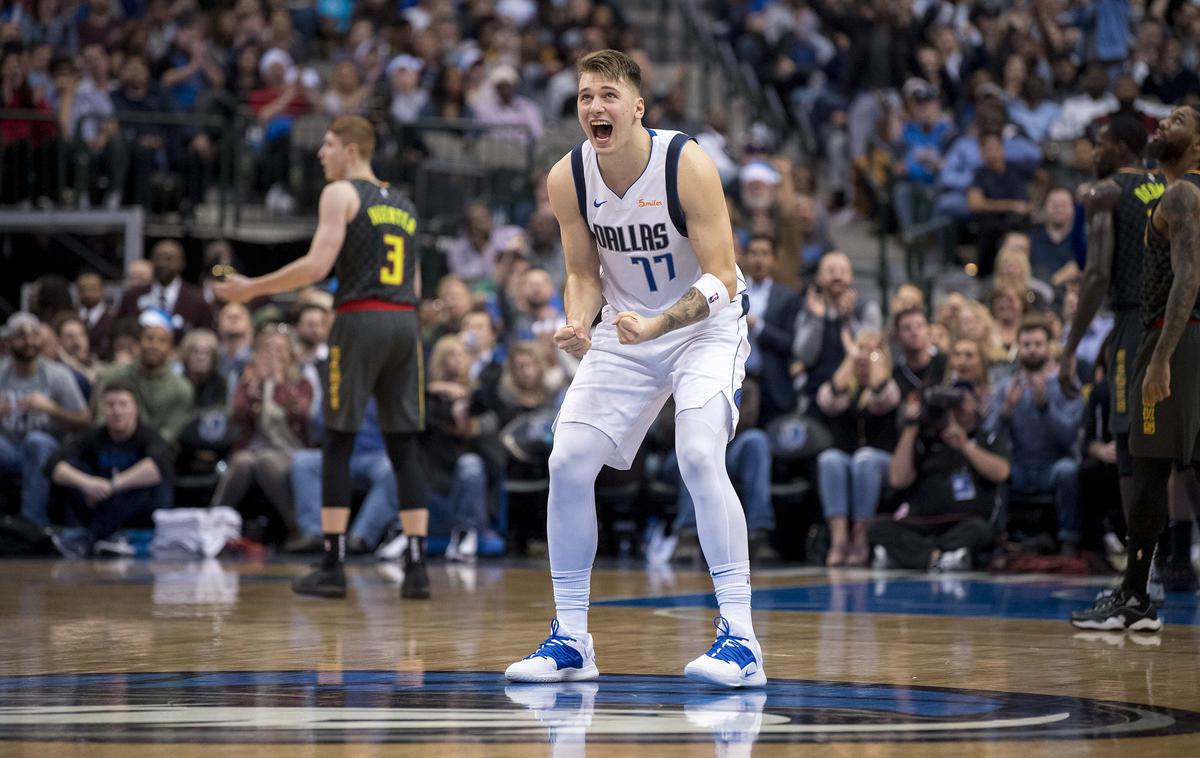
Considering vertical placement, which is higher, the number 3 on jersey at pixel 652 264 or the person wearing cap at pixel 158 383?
the number 3 on jersey at pixel 652 264

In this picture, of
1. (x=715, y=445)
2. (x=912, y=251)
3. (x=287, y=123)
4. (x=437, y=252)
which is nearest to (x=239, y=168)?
(x=287, y=123)

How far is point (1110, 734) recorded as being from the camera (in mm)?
4363

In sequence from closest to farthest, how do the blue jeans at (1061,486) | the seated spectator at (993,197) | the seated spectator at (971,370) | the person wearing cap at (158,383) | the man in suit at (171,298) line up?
1. the blue jeans at (1061,486)
2. the seated spectator at (971,370)
3. the person wearing cap at (158,383)
4. the man in suit at (171,298)
5. the seated spectator at (993,197)

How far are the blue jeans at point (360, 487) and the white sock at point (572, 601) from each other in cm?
699

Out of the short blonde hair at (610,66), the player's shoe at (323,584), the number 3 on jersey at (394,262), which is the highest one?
the short blonde hair at (610,66)

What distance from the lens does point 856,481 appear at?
12023mm

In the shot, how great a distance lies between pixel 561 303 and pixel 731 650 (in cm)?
1027

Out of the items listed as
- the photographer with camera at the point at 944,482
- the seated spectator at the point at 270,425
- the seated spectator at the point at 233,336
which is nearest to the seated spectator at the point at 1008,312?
the photographer with camera at the point at 944,482

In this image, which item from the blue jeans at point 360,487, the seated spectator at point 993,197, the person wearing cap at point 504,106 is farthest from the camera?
the person wearing cap at point 504,106

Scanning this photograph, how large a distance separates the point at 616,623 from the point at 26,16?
47.4 ft

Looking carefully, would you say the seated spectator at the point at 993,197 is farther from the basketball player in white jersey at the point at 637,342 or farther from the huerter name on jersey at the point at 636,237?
the huerter name on jersey at the point at 636,237

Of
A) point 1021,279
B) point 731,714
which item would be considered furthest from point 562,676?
point 1021,279

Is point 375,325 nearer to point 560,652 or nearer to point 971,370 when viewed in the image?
point 560,652

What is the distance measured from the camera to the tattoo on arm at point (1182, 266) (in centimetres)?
673
